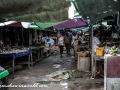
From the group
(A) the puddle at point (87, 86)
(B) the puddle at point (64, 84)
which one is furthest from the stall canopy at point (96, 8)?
(B) the puddle at point (64, 84)

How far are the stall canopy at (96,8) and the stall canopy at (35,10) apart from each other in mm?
481

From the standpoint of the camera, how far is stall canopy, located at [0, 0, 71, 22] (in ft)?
11.0

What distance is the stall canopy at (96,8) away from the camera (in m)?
4.09

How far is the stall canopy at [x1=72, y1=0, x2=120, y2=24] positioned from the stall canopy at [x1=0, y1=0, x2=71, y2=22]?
0.48 meters

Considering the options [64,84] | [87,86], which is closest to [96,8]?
[87,86]

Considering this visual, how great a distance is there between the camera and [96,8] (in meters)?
4.22

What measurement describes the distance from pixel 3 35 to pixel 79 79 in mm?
7241

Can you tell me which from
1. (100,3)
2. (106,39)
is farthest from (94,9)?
(106,39)

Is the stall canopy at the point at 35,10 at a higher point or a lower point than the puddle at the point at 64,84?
higher

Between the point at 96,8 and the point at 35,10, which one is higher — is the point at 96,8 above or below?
above

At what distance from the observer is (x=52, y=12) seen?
3.68 meters

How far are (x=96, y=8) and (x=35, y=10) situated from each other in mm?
1364

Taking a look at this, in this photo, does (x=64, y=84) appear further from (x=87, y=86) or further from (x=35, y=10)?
(x=35, y=10)

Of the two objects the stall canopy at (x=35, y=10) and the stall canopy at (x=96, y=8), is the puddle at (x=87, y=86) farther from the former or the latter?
the stall canopy at (x=35, y=10)
